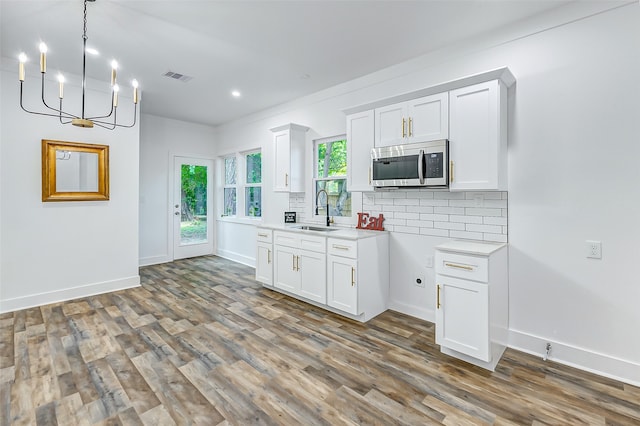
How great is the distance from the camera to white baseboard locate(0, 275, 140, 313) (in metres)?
3.53

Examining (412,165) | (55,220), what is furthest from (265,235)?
(55,220)

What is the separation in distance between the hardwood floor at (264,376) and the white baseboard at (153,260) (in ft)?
7.50

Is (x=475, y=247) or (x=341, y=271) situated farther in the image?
(x=341, y=271)

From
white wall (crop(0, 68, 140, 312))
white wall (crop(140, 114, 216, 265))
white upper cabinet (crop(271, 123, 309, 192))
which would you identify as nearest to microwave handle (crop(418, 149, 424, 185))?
white upper cabinet (crop(271, 123, 309, 192))

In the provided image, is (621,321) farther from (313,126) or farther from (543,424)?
(313,126)

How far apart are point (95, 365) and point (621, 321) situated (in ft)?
13.3

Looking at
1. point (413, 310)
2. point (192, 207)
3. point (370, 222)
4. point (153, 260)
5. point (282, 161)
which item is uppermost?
point (282, 161)

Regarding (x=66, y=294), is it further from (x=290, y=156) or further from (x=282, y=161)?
(x=290, y=156)

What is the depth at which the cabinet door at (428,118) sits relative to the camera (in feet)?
9.23

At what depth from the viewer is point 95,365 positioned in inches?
95.0

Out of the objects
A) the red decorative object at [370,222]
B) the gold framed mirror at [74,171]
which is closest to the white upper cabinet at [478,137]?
the red decorative object at [370,222]

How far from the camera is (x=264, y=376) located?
2.29 meters

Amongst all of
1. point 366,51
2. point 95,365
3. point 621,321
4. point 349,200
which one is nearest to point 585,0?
point 366,51

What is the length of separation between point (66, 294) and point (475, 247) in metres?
4.80
